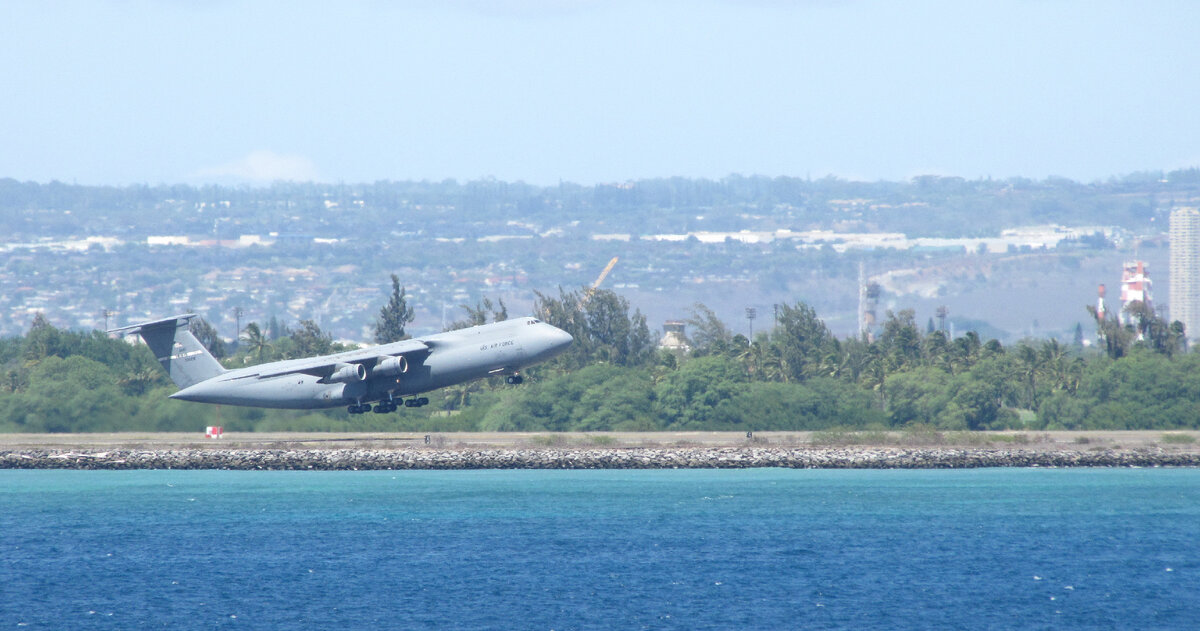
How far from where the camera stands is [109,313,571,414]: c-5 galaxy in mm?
51125

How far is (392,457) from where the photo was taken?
57500 mm

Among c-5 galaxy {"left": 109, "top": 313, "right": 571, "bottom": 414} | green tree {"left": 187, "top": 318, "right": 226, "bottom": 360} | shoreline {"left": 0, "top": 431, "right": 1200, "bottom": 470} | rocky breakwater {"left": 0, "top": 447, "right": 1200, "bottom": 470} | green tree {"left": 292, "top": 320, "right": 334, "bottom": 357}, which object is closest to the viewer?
c-5 galaxy {"left": 109, "top": 313, "right": 571, "bottom": 414}

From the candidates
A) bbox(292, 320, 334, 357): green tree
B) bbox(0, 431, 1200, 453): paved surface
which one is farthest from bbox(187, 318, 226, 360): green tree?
bbox(0, 431, 1200, 453): paved surface

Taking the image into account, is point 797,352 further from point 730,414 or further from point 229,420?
point 229,420

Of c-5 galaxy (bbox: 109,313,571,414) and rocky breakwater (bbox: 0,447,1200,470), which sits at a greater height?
c-5 galaxy (bbox: 109,313,571,414)

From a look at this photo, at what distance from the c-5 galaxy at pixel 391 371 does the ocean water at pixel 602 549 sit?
3.73 m

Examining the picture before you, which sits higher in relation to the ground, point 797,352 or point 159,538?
point 797,352

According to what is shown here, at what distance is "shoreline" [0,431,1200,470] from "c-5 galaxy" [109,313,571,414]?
12.7 ft

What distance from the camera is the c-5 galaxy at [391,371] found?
51125mm

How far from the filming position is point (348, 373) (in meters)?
51.6

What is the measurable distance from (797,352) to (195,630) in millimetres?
48324

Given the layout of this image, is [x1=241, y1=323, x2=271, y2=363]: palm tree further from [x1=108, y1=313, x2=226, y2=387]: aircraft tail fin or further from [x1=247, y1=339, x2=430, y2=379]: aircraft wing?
[x1=247, y1=339, x2=430, y2=379]: aircraft wing

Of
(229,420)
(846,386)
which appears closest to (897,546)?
(846,386)

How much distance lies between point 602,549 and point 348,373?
14307mm
